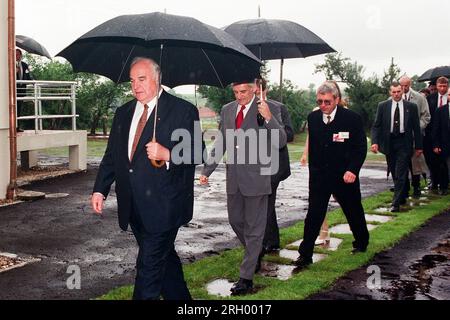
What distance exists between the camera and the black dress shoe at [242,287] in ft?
18.6

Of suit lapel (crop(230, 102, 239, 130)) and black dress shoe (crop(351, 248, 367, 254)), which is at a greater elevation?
suit lapel (crop(230, 102, 239, 130))

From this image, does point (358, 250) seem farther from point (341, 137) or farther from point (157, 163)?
→ point (157, 163)

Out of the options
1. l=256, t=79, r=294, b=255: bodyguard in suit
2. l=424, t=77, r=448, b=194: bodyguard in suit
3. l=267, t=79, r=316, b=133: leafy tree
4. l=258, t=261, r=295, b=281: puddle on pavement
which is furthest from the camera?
l=267, t=79, r=316, b=133: leafy tree

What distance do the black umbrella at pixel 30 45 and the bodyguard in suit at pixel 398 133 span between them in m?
11.8

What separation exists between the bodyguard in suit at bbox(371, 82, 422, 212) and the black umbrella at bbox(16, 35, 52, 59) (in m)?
11.8

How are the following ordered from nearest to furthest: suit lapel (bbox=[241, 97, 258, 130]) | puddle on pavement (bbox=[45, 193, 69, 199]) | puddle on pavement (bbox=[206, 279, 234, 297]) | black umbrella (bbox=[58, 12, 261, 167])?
black umbrella (bbox=[58, 12, 261, 167]) < puddle on pavement (bbox=[206, 279, 234, 297]) < suit lapel (bbox=[241, 97, 258, 130]) < puddle on pavement (bbox=[45, 193, 69, 199])

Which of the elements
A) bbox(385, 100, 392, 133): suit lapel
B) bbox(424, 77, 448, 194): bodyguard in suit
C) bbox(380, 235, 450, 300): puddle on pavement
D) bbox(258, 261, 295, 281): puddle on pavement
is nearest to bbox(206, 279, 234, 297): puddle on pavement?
bbox(258, 261, 295, 281): puddle on pavement

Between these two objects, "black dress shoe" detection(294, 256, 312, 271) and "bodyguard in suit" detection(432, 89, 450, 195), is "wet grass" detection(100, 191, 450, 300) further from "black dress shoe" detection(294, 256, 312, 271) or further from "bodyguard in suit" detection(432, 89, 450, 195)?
"bodyguard in suit" detection(432, 89, 450, 195)

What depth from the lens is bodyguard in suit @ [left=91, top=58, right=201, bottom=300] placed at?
4441mm

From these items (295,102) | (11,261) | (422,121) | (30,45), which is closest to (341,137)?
(11,261)

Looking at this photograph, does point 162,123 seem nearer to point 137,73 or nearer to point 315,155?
point 137,73

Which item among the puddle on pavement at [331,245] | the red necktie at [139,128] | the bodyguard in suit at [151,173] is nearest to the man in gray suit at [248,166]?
the bodyguard in suit at [151,173]
